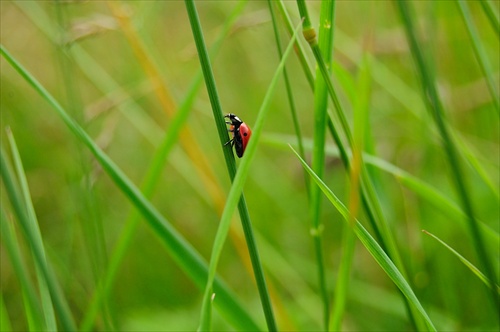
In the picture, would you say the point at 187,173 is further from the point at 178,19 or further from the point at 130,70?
the point at 178,19

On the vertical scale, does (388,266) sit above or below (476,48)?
below

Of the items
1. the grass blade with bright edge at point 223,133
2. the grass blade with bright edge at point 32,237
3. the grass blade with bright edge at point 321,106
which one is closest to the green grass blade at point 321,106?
the grass blade with bright edge at point 321,106

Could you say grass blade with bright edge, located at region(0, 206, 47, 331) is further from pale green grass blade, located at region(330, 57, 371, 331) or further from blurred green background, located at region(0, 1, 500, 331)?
pale green grass blade, located at region(330, 57, 371, 331)

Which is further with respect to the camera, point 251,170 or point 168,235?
point 251,170

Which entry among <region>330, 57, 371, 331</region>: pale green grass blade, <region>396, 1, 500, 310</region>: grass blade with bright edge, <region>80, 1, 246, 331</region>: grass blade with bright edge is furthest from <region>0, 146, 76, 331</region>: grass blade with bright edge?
<region>396, 1, 500, 310</region>: grass blade with bright edge

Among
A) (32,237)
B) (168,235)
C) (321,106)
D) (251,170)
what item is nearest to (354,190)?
(321,106)

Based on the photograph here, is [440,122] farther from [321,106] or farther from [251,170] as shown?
[251,170]
